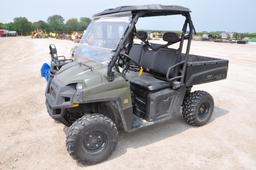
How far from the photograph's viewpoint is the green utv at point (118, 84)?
309 centimetres

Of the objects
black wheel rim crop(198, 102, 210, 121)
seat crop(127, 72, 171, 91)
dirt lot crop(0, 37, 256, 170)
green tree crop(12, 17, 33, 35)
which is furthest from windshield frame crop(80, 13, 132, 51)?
green tree crop(12, 17, 33, 35)

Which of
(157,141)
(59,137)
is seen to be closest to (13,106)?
(59,137)

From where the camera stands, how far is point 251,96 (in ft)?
20.5

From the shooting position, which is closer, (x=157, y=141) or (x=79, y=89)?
(x=79, y=89)

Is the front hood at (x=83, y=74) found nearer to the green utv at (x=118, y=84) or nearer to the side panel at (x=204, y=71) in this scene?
the green utv at (x=118, y=84)

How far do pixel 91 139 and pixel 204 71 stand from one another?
2.38 meters

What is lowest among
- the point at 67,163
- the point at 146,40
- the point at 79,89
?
the point at 67,163

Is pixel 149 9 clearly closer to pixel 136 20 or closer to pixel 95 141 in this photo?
pixel 136 20

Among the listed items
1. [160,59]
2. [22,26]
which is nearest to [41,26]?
[22,26]

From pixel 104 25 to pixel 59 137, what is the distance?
76.3 inches

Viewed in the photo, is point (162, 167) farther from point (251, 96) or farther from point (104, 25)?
point (251, 96)

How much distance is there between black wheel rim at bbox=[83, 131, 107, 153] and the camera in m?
3.14

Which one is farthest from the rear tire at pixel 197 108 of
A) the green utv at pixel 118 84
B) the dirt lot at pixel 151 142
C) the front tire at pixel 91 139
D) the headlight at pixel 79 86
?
the headlight at pixel 79 86

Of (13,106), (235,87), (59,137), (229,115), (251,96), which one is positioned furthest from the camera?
(235,87)
